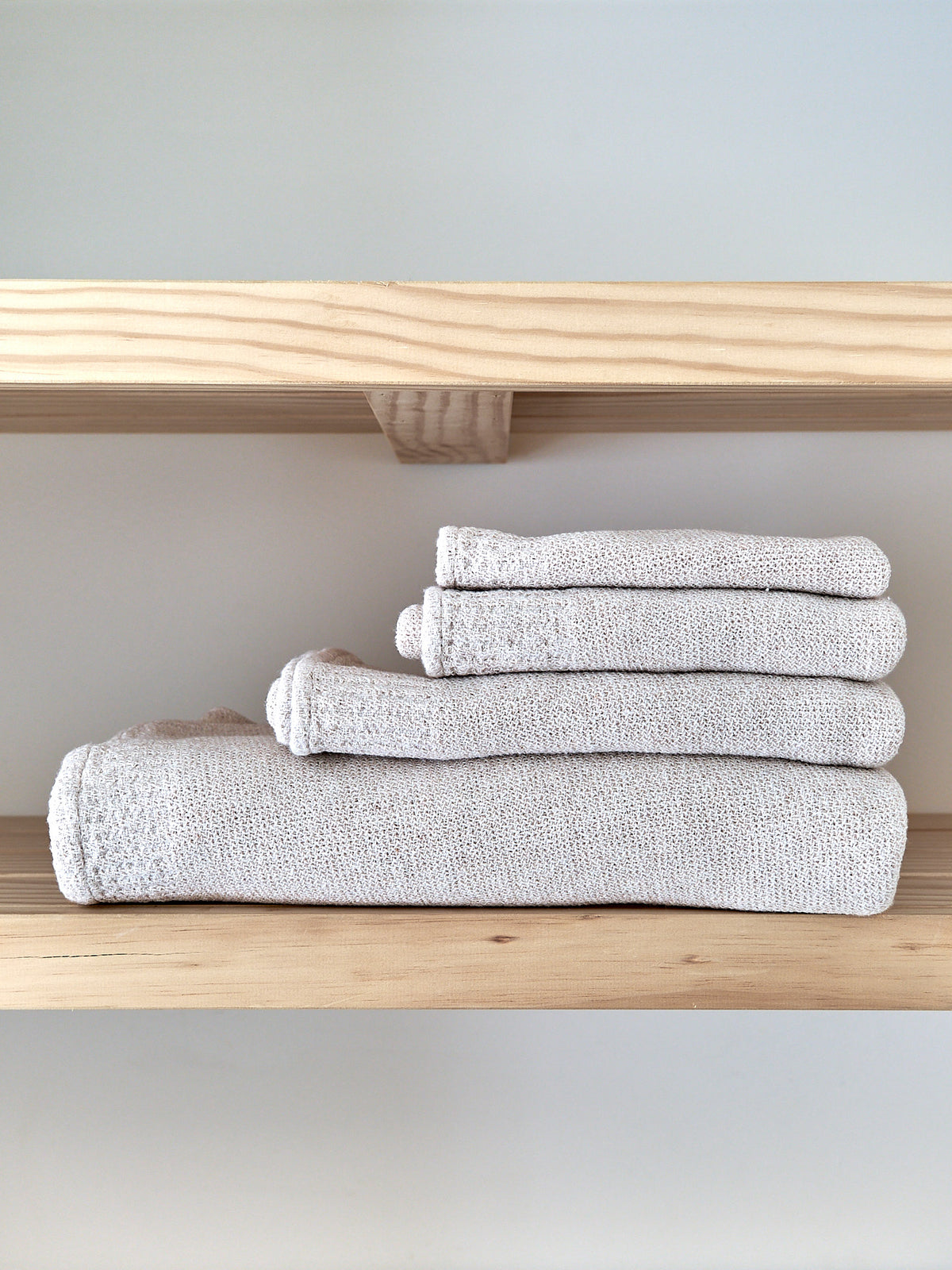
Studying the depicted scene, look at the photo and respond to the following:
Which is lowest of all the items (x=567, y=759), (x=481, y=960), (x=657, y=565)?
(x=481, y=960)

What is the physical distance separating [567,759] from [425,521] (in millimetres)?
333

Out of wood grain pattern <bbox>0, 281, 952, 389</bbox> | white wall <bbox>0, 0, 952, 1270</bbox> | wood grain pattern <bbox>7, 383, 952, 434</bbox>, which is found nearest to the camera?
wood grain pattern <bbox>0, 281, 952, 389</bbox>

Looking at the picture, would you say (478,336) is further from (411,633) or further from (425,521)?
(425,521)

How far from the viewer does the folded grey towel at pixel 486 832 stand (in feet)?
1.75

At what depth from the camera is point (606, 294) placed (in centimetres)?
49

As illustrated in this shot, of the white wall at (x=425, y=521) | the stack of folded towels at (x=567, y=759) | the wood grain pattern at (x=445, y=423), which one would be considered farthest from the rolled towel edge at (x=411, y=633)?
the white wall at (x=425, y=521)

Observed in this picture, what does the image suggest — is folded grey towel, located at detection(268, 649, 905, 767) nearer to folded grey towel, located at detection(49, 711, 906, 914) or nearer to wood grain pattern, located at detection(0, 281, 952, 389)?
folded grey towel, located at detection(49, 711, 906, 914)

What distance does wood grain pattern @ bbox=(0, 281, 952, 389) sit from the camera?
0.49 meters

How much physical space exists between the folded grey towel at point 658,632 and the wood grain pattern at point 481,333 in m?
0.12

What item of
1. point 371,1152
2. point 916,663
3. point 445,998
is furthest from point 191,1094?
point 916,663

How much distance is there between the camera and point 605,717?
0.54 meters

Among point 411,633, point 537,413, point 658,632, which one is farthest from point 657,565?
point 537,413

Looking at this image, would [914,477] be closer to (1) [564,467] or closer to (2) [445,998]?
(1) [564,467]

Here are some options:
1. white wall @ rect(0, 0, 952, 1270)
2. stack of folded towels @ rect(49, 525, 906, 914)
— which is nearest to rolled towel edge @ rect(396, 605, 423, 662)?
stack of folded towels @ rect(49, 525, 906, 914)
